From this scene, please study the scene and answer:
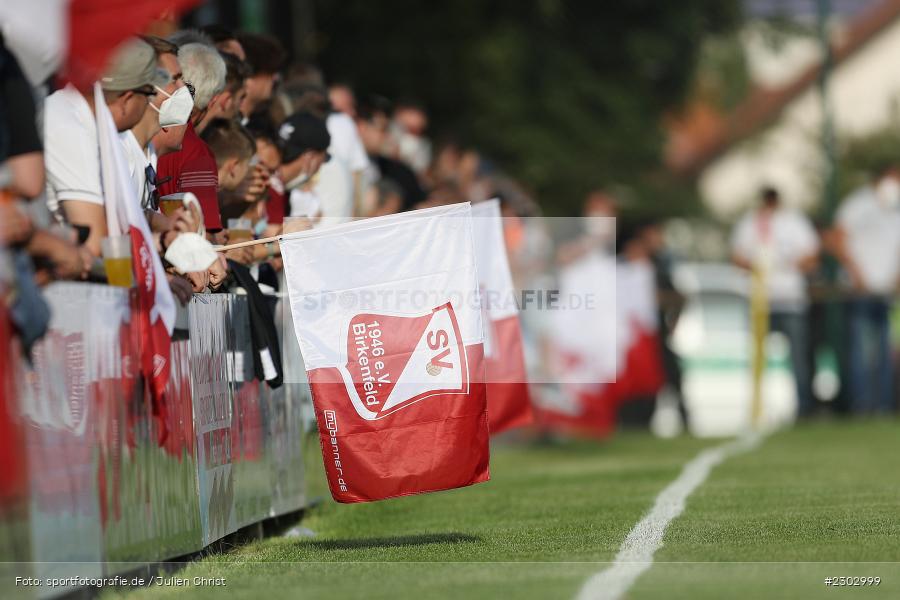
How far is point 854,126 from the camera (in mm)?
70062

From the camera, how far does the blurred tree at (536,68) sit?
2973cm

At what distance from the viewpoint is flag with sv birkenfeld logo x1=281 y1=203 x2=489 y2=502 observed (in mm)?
10305

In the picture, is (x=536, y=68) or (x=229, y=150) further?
(x=536, y=68)

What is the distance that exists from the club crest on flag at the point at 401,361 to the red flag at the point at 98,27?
2434 mm

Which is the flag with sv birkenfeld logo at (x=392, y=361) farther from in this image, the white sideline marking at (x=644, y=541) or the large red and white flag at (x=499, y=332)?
the large red and white flag at (x=499, y=332)

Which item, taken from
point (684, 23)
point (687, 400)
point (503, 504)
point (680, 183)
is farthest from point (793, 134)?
point (503, 504)

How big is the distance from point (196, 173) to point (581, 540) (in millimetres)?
2843

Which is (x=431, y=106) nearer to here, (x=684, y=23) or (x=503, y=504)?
(x=684, y=23)

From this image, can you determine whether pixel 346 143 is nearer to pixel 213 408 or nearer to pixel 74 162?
pixel 213 408

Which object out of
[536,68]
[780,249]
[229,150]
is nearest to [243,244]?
[229,150]

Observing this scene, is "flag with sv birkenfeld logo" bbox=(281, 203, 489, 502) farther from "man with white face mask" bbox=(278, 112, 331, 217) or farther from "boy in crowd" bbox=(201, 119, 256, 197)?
"man with white face mask" bbox=(278, 112, 331, 217)

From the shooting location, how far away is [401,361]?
408 inches

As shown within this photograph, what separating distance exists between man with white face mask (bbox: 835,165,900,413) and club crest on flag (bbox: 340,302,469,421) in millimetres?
17106

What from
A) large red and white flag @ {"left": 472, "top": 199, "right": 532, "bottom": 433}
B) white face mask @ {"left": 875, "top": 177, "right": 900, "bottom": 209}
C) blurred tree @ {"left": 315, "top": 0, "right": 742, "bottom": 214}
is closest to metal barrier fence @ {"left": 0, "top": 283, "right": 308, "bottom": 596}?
large red and white flag @ {"left": 472, "top": 199, "right": 532, "bottom": 433}
